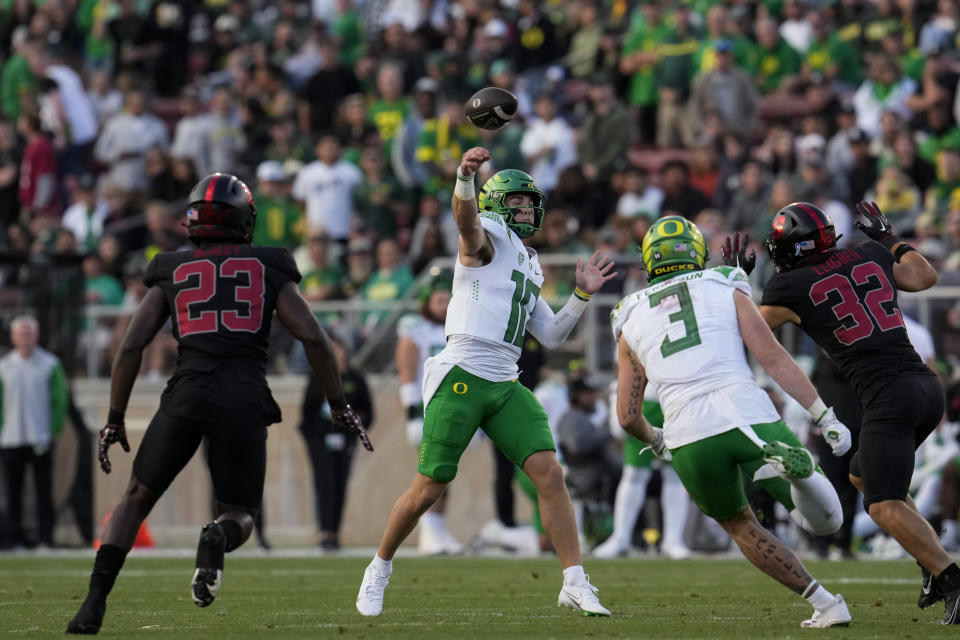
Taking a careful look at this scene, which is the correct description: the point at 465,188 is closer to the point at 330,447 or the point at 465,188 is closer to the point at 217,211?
the point at 217,211

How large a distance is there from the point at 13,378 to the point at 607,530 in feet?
18.8

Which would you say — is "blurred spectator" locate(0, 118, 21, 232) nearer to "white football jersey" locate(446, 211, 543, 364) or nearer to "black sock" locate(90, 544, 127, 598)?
"white football jersey" locate(446, 211, 543, 364)

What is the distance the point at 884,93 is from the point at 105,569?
1251 cm

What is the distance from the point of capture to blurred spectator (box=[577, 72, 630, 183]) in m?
17.8

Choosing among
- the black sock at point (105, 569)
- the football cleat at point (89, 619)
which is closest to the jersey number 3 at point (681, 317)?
the black sock at point (105, 569)

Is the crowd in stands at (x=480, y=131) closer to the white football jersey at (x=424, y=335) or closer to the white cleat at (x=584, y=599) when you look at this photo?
the white football jersey at (x=424, y=335)

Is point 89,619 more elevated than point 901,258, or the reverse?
point 901,258

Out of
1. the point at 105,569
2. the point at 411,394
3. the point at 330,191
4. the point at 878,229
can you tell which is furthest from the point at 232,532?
the point at 330,191

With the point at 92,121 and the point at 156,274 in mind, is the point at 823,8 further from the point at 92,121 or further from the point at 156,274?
the point at 156,274

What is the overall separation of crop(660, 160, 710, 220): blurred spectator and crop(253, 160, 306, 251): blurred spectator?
4.40 metres

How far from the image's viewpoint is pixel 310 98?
68.0 ft

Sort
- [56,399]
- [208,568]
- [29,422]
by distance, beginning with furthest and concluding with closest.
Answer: [56,399] < [29,422] < [208,568]

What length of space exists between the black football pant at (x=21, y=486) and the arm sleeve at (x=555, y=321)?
827 cm

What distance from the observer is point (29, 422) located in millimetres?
15297
